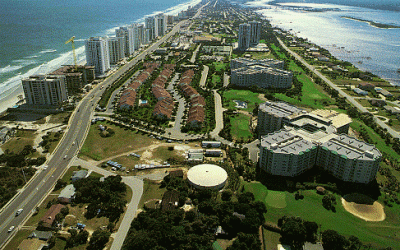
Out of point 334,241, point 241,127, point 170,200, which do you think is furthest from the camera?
point 241,127

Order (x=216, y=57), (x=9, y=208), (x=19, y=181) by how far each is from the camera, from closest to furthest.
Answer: (x=9, y=208) → (x=19, y=181) → (x=216, y=57)

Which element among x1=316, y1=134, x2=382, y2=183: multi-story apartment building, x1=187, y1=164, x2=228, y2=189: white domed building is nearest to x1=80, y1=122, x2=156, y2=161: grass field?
x1=187, y1=164, x2=228, y2=189: white domed building

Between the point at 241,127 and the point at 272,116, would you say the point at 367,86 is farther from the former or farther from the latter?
the point at 241,127

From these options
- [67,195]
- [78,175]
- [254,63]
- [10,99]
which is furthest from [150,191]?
[254,63]

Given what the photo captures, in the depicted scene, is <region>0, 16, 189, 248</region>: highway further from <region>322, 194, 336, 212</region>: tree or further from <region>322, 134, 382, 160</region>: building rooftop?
<region>322, 134, 382, 160</region>: building rooftop

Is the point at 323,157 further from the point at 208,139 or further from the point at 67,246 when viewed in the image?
the point at 67,246

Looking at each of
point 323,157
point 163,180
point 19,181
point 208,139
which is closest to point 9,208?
point 19,181
